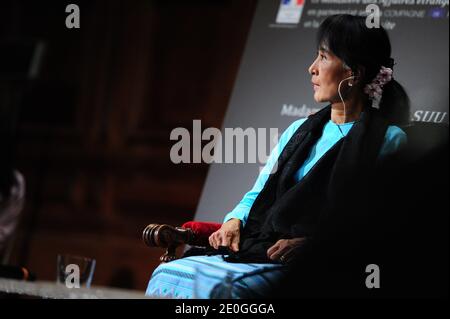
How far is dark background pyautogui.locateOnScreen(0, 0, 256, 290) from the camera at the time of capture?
17.6ft

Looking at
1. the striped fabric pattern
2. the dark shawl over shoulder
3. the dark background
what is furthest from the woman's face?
the dark background

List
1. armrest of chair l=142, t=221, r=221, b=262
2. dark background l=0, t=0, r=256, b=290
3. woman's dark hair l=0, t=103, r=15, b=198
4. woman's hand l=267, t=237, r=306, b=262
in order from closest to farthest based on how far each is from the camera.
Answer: woman's hand l=267, t=237, r=306, b=262, armrest of chair l=142, t=221, r=221, b=262, woman's dark hair l=0, t=103, r=15, b=198, dark background l=0, t=0, r=256, b=290

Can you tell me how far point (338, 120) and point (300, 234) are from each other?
45 cm

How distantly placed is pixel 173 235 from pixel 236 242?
26 centimetres

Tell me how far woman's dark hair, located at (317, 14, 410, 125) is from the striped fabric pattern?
0.73 m

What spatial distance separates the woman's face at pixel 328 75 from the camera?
246 cm

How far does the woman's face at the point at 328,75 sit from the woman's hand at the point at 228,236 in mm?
554

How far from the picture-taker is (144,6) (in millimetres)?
5598

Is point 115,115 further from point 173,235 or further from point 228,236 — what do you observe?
point 228,236

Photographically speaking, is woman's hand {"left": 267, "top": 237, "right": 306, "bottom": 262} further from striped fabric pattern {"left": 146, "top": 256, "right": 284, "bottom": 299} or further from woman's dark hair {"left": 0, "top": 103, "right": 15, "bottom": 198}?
woman's dark hair {"left": 0, "top": 103, "right": 15, "bottom": 198}

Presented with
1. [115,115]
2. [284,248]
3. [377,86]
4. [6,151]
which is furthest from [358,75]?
[115,115]

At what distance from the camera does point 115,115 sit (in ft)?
18.7

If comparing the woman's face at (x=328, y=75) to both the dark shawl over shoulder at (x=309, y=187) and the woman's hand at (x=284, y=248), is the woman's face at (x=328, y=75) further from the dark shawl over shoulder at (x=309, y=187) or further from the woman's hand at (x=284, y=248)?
the woman's hand at (x=284, y=248)
